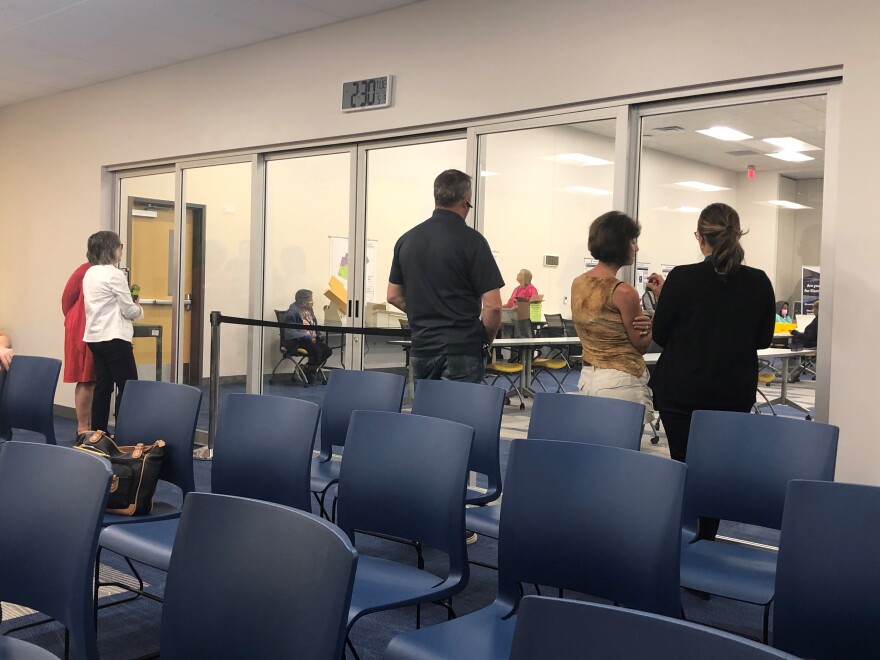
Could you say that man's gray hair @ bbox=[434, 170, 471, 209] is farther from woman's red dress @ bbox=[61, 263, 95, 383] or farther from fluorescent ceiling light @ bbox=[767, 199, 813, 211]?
woman's red dress @ bbox=[61, 263, 95, 383]

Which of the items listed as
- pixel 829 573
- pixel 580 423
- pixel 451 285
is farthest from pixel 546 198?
pixel 829 573

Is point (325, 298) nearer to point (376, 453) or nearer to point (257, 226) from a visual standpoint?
point (257, 226)

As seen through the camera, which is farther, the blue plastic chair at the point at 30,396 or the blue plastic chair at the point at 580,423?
the blue plastic chair at the point at 30,396

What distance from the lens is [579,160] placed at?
5.03 metres

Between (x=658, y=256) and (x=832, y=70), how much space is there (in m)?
1.26

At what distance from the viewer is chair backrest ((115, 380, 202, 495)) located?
325cm

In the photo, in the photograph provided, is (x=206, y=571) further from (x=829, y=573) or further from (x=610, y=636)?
(x=829, y=573)

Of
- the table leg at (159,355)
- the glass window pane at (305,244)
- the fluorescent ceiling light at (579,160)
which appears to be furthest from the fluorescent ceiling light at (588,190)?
the table leg at (159,355)

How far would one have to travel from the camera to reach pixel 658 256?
4.79 m

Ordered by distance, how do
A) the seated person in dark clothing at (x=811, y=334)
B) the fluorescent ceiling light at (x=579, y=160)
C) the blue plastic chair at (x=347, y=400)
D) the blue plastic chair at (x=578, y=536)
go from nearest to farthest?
1. the blue plastic chair at (x=578, y=536)
2. the blue plastic chair at (x=347, y=400)
3. the seated person in dark clothing at (x=811, y=334)
4. the fluorescent ceiling light at (x=579, y=160)

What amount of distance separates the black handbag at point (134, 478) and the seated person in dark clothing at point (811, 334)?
116 inches

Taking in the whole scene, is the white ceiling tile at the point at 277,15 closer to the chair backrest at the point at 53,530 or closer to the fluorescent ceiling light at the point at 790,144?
the fluorescent ceiling light at the point at 790,144

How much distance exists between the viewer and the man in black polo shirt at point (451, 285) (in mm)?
3984

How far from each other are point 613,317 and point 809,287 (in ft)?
4.29
